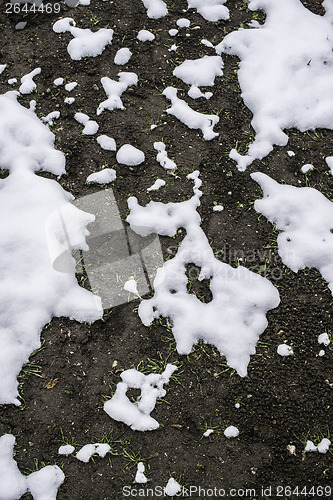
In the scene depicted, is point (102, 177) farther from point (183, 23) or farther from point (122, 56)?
point (183, 23)

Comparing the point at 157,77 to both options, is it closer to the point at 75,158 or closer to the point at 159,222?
the point at 75,158

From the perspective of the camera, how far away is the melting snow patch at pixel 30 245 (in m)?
2.39

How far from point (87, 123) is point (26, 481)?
242 centimetres

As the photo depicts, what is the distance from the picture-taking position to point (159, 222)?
2.74 meters

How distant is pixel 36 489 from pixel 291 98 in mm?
3200

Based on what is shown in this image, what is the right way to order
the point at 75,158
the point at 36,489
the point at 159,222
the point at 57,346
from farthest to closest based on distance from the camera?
the point at 75,158, the point at 159,222, the point at 57,346, the point at 36,489

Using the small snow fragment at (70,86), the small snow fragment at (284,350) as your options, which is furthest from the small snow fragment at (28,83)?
the small snow fragment at (284,350)

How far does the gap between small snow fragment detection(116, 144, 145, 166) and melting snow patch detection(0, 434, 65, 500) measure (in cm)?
198

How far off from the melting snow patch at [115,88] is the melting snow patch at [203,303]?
999mm

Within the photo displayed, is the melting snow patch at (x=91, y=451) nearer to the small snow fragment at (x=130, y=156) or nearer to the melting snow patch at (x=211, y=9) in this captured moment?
the small snow fragment at (x=130, y=156)

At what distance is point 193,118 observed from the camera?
3131mm

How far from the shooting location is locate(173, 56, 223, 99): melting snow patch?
3262 mm

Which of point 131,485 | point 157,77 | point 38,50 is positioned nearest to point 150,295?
point 131,485

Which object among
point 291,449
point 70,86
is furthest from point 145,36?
point 291,449
